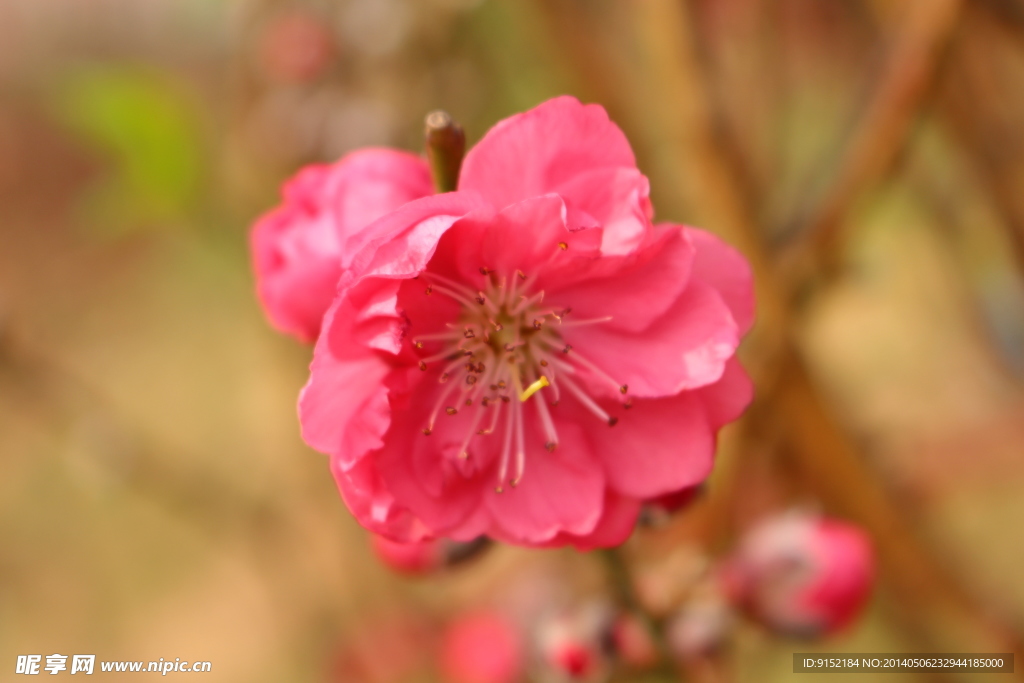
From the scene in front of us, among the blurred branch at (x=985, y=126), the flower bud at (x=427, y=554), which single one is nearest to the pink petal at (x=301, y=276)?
the flower bud at (x=427, y=554)

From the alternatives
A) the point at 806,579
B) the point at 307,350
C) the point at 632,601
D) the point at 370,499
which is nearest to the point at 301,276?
the point at 370,499

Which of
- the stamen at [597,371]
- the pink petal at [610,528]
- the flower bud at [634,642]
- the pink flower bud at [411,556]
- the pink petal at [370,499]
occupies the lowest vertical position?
the flower bud at [634,642]

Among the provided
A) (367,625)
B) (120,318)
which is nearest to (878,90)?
(367,625)

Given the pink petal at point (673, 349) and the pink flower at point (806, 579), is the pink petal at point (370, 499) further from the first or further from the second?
the pink flower at point (806, 579)

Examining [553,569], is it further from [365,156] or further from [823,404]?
[365,156]

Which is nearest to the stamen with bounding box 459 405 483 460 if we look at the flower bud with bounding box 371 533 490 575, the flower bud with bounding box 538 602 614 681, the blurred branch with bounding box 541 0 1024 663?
the flower bud with bounding box 371 533 490 575

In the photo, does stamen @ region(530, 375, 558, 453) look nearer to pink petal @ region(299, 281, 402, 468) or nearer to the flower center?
the flower center
